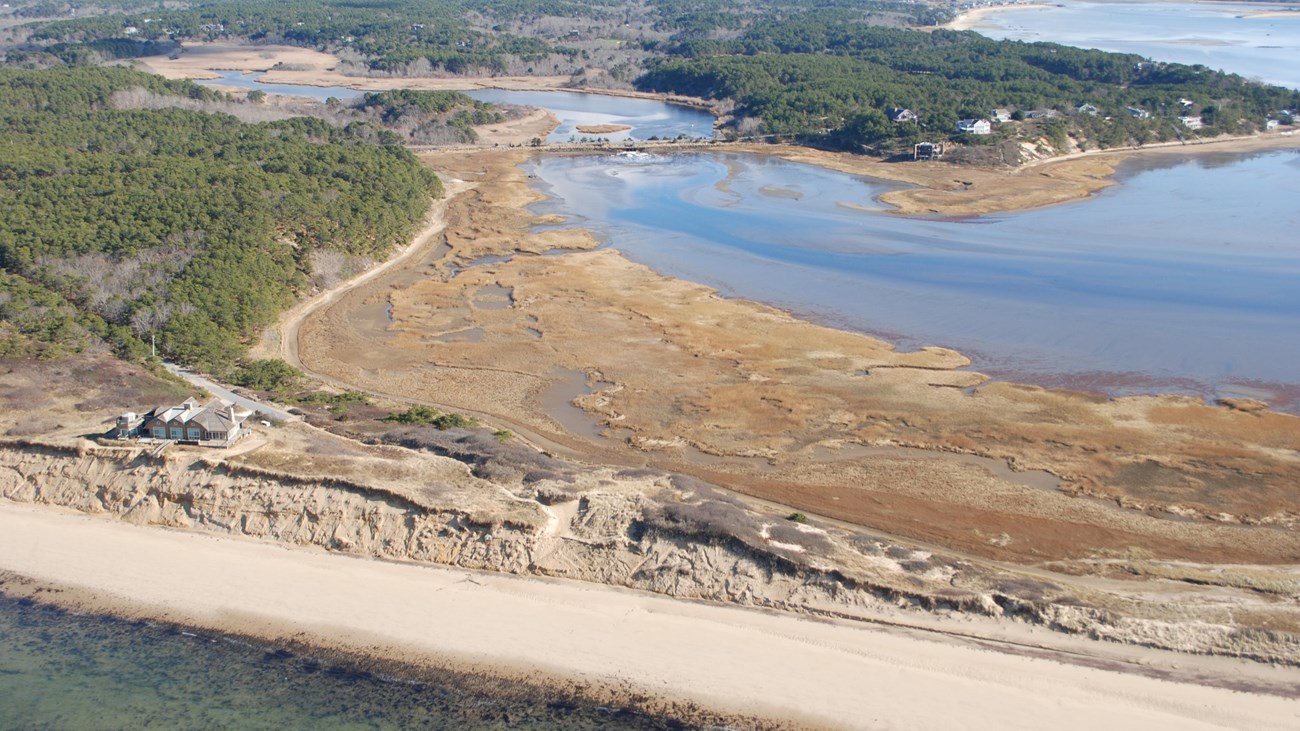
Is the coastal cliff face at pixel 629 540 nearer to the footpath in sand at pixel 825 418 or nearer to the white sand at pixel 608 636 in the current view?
the white sand at pixel 608 636

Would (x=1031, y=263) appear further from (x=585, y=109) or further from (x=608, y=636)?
(x=585, y=109)

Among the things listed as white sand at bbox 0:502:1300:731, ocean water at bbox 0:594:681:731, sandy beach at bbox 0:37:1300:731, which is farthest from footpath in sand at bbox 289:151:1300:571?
ocean water at bbox 0:594:681:731

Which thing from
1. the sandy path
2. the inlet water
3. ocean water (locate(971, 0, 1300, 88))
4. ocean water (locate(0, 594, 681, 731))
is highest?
ocean water (locate(971, 0, 1300, 88))

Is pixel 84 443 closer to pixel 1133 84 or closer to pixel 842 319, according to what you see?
pixel 842 319

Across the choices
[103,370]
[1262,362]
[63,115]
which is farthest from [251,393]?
[63,115]

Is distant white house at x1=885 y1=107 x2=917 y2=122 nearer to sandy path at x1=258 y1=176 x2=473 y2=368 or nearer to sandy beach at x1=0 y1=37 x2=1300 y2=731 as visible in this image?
sandy path at x1=258 y1=176 x2=473 y2=368

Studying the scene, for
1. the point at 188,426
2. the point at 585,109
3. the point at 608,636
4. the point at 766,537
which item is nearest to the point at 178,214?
the point at 188,426
